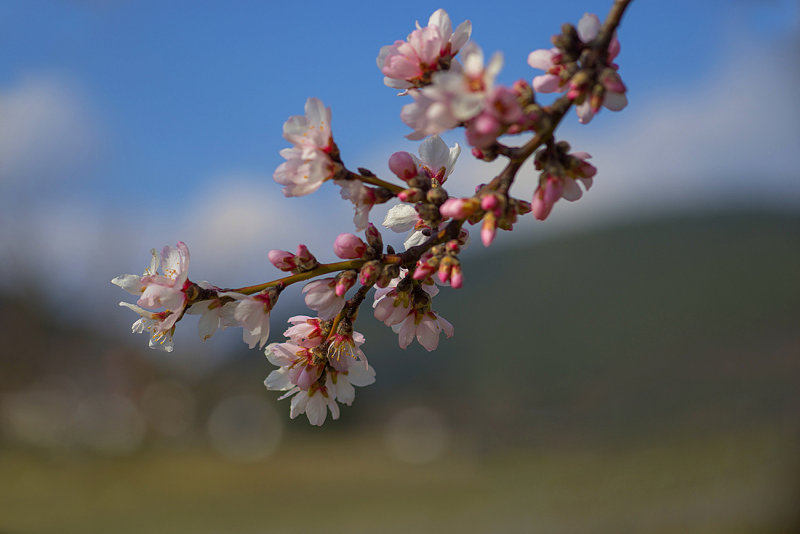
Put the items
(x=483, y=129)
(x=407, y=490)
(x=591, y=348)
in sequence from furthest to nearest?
1. (x=591, y=348)
2. (x=407, y=490)
3. (x=483, y=129)

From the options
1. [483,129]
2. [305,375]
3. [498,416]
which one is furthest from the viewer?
[498,416]

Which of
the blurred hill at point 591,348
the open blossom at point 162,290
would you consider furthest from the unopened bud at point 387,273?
the blurred hill at point 591,348

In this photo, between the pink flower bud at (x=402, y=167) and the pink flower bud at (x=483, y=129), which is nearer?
the pink flower bud at (x=483, y=129)

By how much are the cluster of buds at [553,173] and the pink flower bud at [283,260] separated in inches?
9.8

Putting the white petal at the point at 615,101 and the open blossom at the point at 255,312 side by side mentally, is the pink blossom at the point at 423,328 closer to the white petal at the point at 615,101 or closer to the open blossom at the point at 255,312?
the open blossom at the point at 255,312

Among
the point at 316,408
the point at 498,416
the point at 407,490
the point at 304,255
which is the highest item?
the point at 498,416

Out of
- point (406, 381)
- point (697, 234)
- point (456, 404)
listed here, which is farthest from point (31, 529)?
point (697, 234)

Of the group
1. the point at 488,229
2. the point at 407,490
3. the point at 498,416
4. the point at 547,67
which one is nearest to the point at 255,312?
the point at 488,229

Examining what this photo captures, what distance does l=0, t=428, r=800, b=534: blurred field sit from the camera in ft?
35.8

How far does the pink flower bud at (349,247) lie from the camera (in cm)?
63

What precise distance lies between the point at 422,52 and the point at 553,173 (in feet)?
0.63

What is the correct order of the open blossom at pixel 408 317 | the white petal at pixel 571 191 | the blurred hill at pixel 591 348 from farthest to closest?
the blurred hill at pixel 591 348 → the open blossom at pixel 408 317 → the white petal at pixel 571 191

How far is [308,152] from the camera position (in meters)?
0.60

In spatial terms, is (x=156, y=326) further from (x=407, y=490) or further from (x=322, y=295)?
(x=407, y=490)
